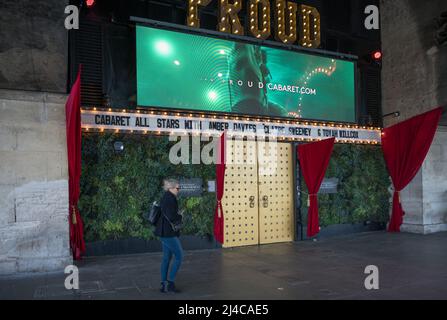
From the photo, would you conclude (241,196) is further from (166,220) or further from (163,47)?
(166,220)

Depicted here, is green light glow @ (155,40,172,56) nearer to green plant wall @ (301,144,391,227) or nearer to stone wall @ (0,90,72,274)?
stone wall @ (0,90,72,274)

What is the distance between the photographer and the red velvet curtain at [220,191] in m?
9.86

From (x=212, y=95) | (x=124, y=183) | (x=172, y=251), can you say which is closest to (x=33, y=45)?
(x=124, y=183)

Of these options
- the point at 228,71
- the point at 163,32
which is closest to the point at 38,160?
the point at 163,32

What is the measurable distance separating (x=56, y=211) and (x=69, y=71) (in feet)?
11.4

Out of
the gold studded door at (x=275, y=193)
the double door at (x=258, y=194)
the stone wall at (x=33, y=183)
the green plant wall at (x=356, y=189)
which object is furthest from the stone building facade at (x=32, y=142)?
the green plant wall at (x=356, y=189)

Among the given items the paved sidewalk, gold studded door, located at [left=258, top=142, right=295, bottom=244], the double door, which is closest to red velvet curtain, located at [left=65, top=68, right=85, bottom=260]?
the paved sidewalk

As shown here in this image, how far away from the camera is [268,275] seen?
7.33 m

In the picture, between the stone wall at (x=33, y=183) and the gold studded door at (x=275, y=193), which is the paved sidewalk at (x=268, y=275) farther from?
the gold studded door at (x=275, y=193)

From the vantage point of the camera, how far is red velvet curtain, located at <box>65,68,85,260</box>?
7.76 m

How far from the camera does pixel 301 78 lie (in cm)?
1189

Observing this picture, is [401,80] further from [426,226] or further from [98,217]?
[98,217]

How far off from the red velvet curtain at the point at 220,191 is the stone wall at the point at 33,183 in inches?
141

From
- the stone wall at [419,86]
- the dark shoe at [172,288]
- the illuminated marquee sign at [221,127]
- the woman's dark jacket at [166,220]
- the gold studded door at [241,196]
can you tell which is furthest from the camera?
the stone wall at [419,86]
